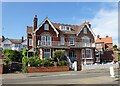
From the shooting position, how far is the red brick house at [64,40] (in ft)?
133

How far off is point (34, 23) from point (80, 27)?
1079 cm

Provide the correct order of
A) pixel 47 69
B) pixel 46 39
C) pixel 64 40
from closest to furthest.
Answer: pixel 47 69
pixel 46 39
pixel 64 40

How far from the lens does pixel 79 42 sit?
44.9 m

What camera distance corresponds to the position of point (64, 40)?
44.6 meters

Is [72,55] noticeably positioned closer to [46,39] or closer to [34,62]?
[46,39]

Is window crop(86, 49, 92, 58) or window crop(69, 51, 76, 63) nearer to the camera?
window crop(69, 51, 76, 63)

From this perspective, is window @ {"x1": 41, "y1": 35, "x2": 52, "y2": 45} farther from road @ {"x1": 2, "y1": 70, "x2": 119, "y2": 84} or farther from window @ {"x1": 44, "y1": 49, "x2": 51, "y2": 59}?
road @ {"x1": 2, "y1": 70, "x2": 119, "y2": 84}

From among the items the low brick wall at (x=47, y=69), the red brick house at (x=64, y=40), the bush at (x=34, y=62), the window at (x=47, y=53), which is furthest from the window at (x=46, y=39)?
the bush at (x=34, y=62)

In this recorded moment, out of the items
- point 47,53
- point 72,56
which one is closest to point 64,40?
point 72,56

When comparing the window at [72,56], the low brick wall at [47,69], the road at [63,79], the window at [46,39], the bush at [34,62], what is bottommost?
the road at [63,79]

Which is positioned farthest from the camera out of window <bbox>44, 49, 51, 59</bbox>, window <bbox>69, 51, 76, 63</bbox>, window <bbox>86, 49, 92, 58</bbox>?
window <bbox>86, 49, 92, 58</bbox>

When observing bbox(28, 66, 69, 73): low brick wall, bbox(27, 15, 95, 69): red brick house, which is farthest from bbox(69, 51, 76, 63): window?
bbox(28, 66, 69, 73): low brick wall

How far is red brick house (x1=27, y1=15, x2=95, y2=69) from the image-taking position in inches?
1596

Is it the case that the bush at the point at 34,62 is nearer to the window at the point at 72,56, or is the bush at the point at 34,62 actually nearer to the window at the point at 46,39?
the window at the point at 46,39
